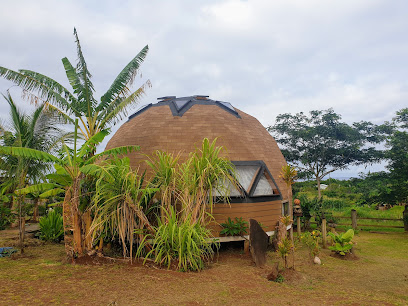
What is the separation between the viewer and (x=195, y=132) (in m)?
11.6

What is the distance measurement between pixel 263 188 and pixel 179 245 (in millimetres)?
4701

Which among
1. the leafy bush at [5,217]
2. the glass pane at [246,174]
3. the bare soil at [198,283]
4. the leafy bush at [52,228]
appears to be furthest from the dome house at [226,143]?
the leafy bush at [5,217]

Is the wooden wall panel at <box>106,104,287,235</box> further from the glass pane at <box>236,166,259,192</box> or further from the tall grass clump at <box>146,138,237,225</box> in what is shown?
the tall grass clump at <box>146,138,237,225</box>

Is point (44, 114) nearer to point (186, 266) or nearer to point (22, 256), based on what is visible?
point (22, 256)

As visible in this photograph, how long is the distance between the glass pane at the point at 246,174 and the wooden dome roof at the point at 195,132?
36cm

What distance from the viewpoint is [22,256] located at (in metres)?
8.97

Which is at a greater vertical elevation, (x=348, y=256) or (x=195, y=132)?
(x=195, y=132)

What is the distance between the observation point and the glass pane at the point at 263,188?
36.0 feet

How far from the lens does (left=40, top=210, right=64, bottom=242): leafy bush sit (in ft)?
37.4

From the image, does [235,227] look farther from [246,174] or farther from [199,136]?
[199,136]

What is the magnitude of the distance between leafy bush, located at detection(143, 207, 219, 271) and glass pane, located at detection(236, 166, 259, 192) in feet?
10.6

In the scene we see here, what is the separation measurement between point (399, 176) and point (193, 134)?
10924 mm

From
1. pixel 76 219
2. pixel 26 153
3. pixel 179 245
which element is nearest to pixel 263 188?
pixel 179 245

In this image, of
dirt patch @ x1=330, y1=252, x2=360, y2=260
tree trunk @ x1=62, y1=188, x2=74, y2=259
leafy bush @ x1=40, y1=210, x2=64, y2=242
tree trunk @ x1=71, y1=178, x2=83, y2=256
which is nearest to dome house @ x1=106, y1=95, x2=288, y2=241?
dirt patch @ x1=330, y1=252, x2=360, y2=260
